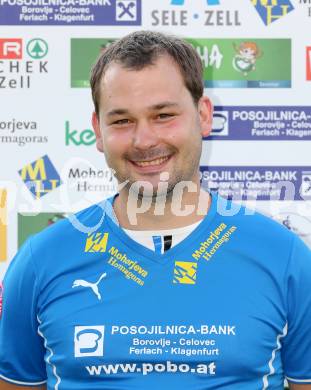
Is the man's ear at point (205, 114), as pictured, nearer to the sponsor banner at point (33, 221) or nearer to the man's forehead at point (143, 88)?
the man's forehead at point (143, 88)

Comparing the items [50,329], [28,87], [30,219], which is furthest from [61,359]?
[28,87]

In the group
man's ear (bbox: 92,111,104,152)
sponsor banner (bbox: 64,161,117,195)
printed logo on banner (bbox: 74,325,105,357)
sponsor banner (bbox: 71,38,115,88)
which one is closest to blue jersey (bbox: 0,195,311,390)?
printed logo on banner (bbox: 74,325,105,357)

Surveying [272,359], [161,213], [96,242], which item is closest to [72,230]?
[96,242]

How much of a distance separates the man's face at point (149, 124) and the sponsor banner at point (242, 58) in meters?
1.07

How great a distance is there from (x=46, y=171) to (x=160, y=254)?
1.13m

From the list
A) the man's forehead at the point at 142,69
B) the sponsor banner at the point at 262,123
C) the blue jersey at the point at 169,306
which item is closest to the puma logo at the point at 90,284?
the blue jersey at the point at 169,306

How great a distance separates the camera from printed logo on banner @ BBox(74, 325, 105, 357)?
1022 millimetres

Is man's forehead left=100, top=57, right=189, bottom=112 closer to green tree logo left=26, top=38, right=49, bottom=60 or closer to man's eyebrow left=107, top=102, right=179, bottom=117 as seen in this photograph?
man's eyebrow left=107, top=102, right=179, bottom=117

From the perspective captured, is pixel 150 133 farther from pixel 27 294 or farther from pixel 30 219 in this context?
pixel 30 219

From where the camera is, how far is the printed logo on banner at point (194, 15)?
6.82 ft

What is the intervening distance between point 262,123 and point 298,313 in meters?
1.17

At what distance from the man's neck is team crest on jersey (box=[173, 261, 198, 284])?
0.08m

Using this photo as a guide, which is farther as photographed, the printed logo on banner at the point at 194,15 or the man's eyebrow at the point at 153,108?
the printed logo on banner at the point at 194,15

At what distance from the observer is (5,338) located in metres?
1.17
